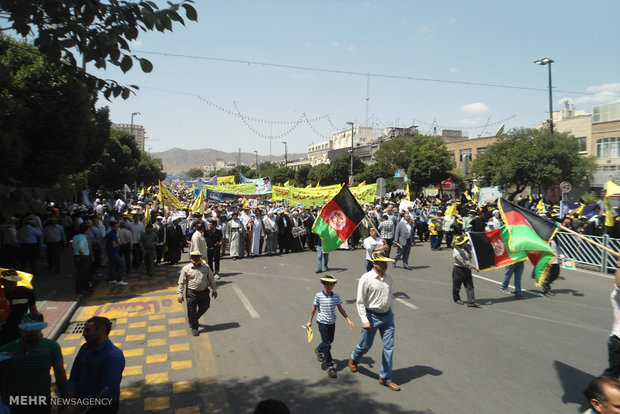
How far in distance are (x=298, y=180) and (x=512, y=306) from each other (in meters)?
64.3

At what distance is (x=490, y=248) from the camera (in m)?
8.62

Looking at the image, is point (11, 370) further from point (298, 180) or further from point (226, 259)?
point (298, 180)

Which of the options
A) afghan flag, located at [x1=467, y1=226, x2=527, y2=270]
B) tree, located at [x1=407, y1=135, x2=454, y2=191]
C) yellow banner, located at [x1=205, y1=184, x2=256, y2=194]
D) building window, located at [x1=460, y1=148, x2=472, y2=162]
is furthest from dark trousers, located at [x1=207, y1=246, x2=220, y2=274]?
building window, located at [x1=460, y1=148, x2=472, y2=162]

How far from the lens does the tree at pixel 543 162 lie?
2834cm

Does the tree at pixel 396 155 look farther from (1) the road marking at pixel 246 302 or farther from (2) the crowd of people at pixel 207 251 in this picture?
(1) the road marking at pixel 246 302

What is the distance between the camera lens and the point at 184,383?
5.25 meters


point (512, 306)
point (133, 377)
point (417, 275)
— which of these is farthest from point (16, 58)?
point (512, 306)

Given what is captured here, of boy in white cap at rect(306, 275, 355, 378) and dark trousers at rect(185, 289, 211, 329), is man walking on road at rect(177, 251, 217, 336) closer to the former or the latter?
dark trousers at rect(185, 289, 211, 329)

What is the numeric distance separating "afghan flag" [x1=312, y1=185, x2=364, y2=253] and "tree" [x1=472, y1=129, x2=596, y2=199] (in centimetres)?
2424

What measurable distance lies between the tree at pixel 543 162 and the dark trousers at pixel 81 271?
2845 cm

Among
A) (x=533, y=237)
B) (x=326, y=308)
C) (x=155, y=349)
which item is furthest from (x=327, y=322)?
(x=533, y=237)

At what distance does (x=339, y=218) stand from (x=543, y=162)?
82.0 feet

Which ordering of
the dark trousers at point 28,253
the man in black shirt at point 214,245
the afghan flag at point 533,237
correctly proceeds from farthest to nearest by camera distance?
the man in black shirt at point 214,245
the dark trousers at point 28,253
the afghan flag at point 533,237

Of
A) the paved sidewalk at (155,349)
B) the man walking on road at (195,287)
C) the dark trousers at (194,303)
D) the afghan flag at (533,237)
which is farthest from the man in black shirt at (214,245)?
the afghan flag at (533,237)
